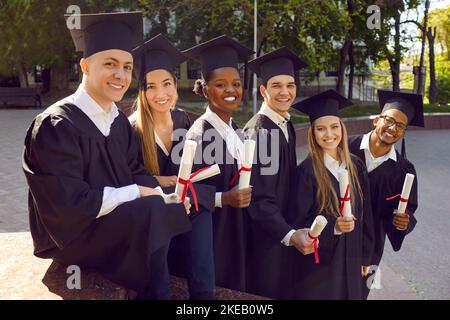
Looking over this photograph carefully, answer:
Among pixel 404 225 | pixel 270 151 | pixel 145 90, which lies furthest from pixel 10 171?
pixel 404 225

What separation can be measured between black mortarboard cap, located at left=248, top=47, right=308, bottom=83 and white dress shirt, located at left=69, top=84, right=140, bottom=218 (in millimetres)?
1272

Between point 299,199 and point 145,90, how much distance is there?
1.32m

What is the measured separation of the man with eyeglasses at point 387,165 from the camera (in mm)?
3490

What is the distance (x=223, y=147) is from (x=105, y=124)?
82 cm

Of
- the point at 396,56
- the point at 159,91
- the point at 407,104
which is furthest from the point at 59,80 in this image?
the point at 407,104

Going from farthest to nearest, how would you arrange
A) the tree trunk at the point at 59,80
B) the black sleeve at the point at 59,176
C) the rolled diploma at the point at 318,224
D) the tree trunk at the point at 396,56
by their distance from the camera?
the tree trunk at the point at 59,80 → the tree trunk at the point at 396,56 → the rolled diploma at the point at 318,224 → the black sleeve at the point at 59,176

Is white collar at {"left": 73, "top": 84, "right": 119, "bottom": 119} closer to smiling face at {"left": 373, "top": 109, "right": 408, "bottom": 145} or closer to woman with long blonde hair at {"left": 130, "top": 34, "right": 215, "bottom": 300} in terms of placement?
woman with long blonde hair at {"left": 130, "top": 34, "right": 215, "bottom": 300}

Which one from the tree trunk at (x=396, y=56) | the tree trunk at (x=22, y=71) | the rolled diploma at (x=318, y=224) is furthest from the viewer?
the tree trunk at (x=22, y=71)

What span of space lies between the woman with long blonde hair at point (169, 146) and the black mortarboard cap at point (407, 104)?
1.62 meters

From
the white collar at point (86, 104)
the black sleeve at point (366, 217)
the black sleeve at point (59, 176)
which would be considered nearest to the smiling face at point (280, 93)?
the black sleeve at point (366, 217)

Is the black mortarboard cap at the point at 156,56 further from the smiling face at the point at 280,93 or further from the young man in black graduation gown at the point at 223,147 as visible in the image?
the smiling face at the point at 280,93

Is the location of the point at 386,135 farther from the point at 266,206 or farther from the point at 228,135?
the point at 228,135

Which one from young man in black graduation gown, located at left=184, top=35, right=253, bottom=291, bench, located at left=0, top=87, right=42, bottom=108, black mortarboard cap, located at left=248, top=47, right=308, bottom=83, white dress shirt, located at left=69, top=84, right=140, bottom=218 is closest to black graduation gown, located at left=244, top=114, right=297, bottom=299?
young man in black graduation gown, located at left=184, top=35, right=253, bottom=291
